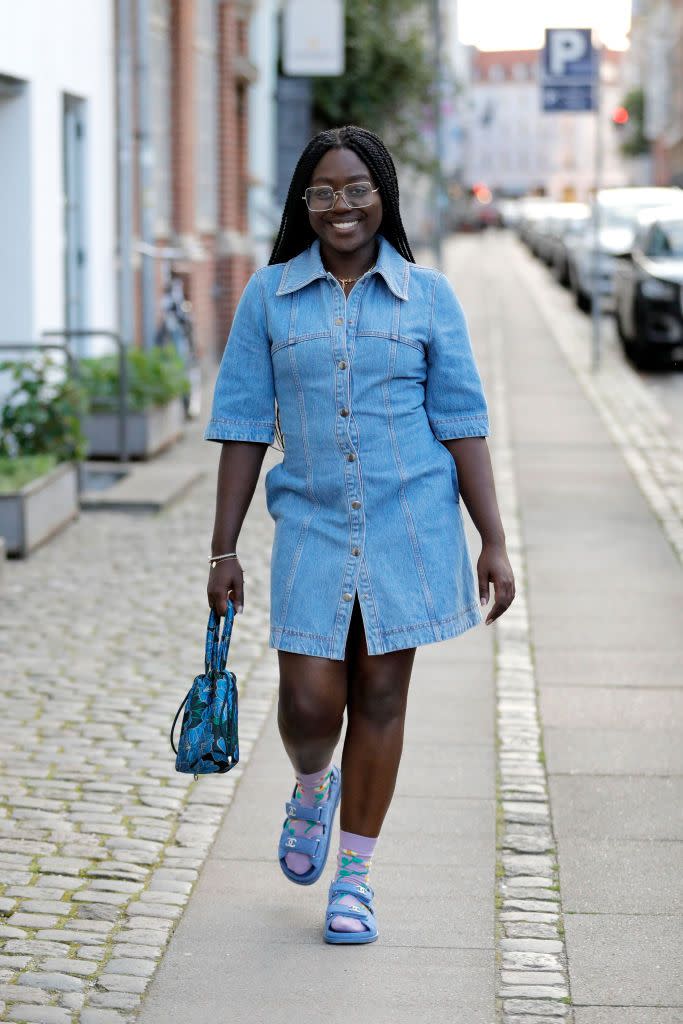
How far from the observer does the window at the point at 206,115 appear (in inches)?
805

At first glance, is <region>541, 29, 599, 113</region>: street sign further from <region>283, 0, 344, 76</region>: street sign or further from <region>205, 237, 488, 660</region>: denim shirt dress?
<region>205, 237, 488, 660</region>: denim shirt dress

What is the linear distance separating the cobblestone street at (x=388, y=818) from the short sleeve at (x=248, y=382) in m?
1.14

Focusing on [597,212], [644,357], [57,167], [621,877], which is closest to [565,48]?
[597,212]

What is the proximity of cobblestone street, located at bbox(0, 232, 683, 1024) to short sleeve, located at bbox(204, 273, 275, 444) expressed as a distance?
1143mm

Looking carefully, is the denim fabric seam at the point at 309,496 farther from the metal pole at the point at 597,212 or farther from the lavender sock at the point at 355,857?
the metal pole at the point at 597,212

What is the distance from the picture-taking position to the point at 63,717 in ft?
20.9

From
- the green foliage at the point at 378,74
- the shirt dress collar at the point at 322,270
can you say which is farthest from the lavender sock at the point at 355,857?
the green foliage at the point at 378,74

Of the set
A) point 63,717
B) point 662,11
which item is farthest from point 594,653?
point 662,11

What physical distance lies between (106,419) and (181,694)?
628 cm

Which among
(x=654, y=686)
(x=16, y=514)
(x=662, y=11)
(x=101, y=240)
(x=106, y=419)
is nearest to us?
(x=654, y=686)

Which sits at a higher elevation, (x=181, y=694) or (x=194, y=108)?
(x=194, y=108)

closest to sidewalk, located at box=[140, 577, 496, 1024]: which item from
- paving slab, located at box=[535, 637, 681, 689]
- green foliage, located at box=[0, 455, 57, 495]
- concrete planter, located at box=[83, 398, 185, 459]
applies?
paving slab, located at box=[535, 637, 681, 689]

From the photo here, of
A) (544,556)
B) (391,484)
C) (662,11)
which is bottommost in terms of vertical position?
(544,556)

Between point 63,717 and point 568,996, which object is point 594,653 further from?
point 568,996
